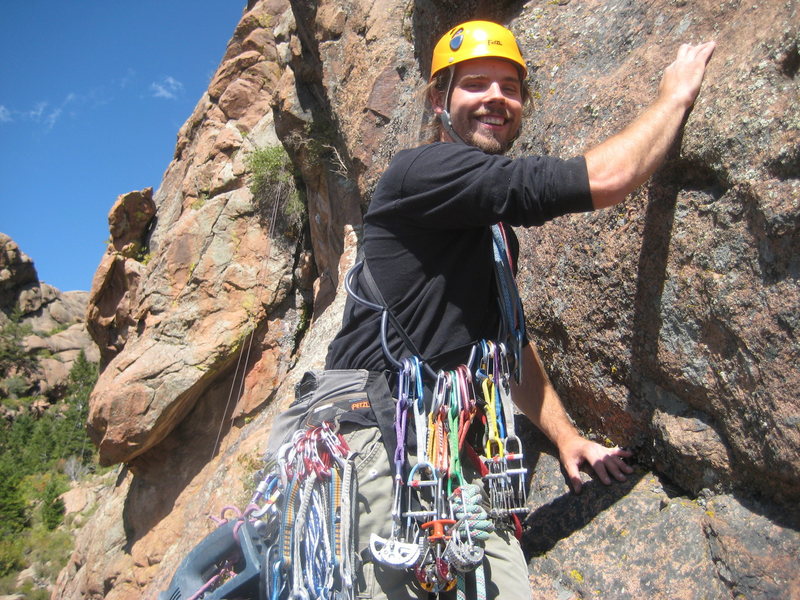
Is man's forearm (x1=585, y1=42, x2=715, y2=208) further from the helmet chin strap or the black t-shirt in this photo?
the helmet chin strap

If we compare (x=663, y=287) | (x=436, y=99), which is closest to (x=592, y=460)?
(x=663, y=287)

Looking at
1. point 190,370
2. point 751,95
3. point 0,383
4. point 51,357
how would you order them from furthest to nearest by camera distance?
point 51,357 → point 0,383 → point 190,370 → point 751,95

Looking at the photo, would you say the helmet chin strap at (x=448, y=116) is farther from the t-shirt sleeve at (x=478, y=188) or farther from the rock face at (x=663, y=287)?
the rock face at (x=663, y=287)

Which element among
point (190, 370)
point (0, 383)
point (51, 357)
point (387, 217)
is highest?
point (51, 357)

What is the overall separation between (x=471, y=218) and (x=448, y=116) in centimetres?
66

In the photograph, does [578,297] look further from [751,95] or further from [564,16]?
[564,16]

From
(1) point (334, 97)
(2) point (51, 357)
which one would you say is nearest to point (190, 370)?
(1) point (334, 97)

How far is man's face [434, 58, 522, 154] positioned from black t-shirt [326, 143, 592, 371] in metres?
0.35

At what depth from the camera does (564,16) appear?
10.8ft

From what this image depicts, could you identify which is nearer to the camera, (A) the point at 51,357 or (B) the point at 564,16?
(B) the point at 564,16

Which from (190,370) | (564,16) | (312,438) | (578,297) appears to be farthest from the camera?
(190,370)

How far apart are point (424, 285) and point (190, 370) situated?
27.6ft

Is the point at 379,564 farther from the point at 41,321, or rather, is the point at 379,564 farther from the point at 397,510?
Answer: the point at 41,321

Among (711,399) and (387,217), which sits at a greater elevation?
(387,217)
